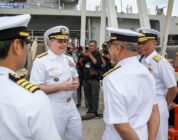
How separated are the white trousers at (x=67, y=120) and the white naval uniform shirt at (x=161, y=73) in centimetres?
→ 105

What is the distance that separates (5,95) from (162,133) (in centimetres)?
291

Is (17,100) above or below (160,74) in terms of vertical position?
above

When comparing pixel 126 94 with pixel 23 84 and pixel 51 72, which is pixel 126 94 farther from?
pixel 51 72

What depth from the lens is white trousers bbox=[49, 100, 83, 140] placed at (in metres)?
4.27

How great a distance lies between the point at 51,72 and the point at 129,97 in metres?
1.74

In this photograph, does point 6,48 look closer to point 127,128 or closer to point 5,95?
point 5,95

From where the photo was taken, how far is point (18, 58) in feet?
6.21

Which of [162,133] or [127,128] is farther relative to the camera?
[162,133]

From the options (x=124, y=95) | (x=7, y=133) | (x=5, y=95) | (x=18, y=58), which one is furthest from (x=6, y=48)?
(x=124, y=95)

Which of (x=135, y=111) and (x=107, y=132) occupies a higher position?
(x=135, y=111)

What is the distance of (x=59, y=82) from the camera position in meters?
4.31

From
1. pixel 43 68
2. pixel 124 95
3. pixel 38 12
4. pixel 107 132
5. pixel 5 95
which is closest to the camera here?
pixel 5 95

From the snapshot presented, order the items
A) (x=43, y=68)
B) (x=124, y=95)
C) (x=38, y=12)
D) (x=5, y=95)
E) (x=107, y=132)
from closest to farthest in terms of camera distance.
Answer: (x=5, y=95), (x=124, y=95), (x=107, y=132), (x=43, y=68), (x=38, y=12)

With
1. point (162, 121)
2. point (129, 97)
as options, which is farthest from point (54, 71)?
point (129, 97)
